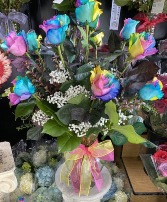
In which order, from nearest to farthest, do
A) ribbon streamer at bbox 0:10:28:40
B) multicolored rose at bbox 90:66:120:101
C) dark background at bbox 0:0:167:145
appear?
1. multicolored rose at bbox 90:66:120:101
2. ribbon streamer at bbox 0:10:28:40
3. dark background at bbox 0:0:167:145

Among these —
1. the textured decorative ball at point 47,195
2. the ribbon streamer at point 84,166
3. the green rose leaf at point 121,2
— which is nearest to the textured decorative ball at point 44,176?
the textured decorative ball at point 47,195

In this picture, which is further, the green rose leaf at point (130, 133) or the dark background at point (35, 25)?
the dark background at point (35, 25)

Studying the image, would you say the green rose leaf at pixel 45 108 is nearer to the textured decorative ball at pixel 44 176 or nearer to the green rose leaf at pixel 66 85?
the green rose leaf at pixel 66 85

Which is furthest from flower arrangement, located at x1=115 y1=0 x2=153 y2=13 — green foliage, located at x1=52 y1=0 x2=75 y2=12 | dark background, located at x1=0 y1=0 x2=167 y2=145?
green foliage, located at x1=52 y1=0 x2=75 y2=12

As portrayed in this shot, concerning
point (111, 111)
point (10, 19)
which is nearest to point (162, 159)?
point (111, 111)

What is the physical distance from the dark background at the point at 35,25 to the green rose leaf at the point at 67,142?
35.4 inches

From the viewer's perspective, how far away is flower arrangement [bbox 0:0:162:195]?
86 cm

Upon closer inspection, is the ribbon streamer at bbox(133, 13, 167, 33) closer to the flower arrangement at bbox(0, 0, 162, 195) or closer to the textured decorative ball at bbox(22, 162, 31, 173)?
the flower arrangement at bbox(0, 0, 162, 195)

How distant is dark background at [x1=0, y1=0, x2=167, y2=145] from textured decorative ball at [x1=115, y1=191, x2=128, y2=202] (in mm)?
785

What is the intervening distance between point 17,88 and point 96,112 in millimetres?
235

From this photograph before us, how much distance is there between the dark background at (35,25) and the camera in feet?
5.92

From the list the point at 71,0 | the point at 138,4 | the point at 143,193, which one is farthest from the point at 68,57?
the point at 138,4

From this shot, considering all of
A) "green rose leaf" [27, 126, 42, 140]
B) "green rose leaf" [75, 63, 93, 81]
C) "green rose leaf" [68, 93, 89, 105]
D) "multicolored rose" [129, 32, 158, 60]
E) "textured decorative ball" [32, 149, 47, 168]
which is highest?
"multicolored rose" [129, 32, 158, 60]

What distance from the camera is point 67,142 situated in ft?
3.14
